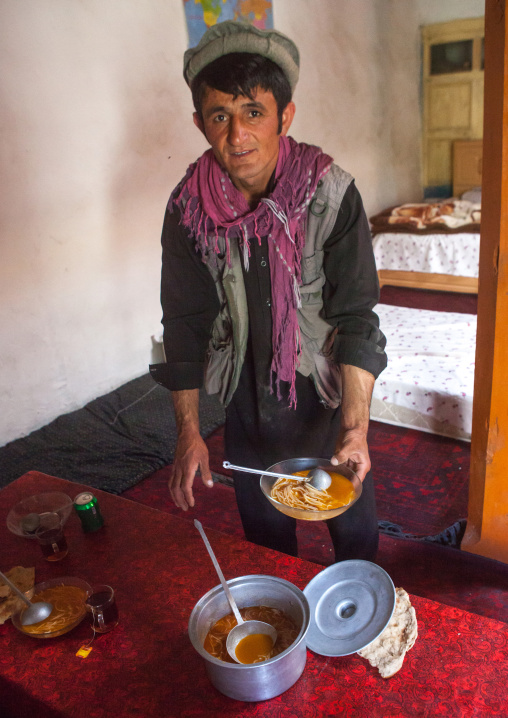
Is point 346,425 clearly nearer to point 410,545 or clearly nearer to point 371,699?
point 371,699

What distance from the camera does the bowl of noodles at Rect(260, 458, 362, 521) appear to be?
1.03 meters

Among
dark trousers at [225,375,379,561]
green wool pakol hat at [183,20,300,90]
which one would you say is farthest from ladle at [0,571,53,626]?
green wool pakol hat at [183,20,300,90]

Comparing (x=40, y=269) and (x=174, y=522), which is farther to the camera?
(x=40, y=269)

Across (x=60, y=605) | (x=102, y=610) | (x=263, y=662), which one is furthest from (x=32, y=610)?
(x=263, y=662)

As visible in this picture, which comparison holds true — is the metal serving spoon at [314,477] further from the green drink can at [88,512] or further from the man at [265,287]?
the green drink can at [88,512]

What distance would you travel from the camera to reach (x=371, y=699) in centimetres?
85

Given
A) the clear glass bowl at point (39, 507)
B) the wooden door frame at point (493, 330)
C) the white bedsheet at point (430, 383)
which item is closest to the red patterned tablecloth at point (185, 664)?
the clear glass bowl at point (39, 507)

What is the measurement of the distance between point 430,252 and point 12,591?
4.38 metres

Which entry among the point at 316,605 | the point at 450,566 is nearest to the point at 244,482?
the point at 316,605

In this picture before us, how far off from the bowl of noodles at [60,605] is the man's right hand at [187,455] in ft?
0.87

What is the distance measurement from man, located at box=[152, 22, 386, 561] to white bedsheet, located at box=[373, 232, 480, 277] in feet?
12.0

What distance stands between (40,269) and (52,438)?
0.90m

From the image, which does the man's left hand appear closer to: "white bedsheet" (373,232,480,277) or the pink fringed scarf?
the pink fringed scarf

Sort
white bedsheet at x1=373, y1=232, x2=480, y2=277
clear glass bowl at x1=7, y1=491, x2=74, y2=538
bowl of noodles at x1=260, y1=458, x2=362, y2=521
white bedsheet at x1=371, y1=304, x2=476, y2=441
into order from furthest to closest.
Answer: white bedsheet at x1=373, y1=232, x2=480, y2=277 → white bedsheet at x1=371, y1=304, x2=476, y2=441 → clear glass bowl at x1=7, y1=491, x2=74, y2=538 → bowl of noodles at x1=260, y1=458, x2=362, y2=521
